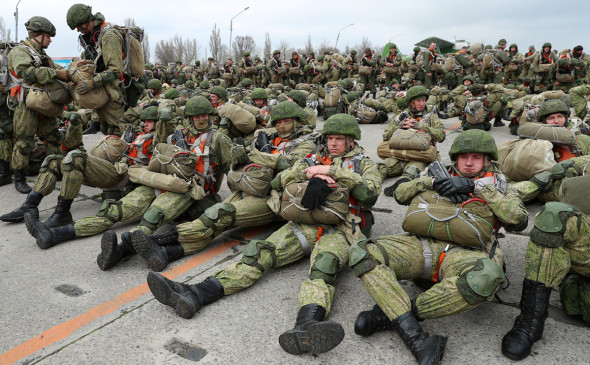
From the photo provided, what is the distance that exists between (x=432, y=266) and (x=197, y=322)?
179cm

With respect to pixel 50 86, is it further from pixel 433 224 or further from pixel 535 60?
pixel 535 60

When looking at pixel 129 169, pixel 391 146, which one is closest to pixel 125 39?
pixel 129 169

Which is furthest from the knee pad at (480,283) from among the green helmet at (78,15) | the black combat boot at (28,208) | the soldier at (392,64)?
the soldier at (392,64)

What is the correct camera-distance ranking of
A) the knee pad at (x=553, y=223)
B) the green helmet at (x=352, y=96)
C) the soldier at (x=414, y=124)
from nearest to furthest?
1. the knee pad at (x=553, y=223)
2. the soldier at (x=414, y=124)
3. the green helmet at (x=352, y=96)

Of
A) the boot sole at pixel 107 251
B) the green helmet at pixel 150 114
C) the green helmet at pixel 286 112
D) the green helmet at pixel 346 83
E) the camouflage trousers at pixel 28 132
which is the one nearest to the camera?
the boot sole at pixel 107 251

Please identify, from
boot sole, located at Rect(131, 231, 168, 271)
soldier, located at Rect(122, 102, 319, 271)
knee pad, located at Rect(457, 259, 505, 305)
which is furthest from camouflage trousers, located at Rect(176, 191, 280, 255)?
knee pad, located at Rect(457, 259, 505, 305)

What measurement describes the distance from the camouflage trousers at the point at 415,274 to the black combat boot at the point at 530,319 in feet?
1.06

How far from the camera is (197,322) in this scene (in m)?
3.09

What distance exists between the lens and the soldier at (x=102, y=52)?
5984 mm

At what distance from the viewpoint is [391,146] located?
22.4 feet

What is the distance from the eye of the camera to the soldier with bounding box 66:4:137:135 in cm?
598

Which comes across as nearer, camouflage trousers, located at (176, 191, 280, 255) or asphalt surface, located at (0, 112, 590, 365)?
asphalt surface, located at (0, 112, 590, 365)

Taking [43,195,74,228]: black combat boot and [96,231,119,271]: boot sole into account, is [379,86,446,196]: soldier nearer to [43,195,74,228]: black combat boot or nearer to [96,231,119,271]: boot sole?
[96,231,119,271]: boot sole

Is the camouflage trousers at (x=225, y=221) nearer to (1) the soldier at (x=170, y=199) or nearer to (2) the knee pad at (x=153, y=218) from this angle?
(2) the knee pad at (x=153, y=218)
